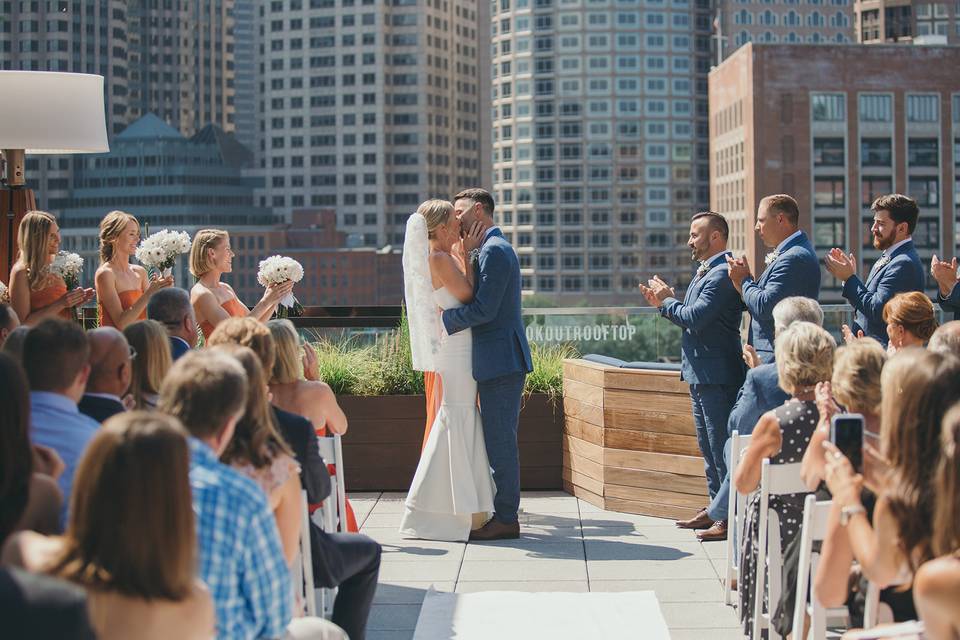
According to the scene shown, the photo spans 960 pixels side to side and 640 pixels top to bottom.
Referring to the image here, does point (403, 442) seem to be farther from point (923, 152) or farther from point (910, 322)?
Answer: point (923, 152)

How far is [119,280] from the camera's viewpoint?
21.5 ft

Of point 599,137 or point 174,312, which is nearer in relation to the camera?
point 174,312

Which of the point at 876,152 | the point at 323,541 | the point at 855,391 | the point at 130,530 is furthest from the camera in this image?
the point at 876,152

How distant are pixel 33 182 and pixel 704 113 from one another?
82008 millimetres

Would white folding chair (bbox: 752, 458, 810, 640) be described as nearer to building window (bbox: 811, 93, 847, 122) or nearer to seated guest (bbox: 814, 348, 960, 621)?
seated guest (bbox: 814, 348, 960, 621)

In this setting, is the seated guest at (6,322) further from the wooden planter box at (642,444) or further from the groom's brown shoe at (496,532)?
the wooden planter box at (642,444)

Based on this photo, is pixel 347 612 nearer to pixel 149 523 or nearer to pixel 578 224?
pixel 149 523

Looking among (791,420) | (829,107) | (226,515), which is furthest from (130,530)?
(829,107)

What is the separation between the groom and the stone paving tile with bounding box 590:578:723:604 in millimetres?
987

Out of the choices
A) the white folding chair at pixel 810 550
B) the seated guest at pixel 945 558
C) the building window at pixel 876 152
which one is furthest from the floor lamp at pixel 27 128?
the building window at pixel 876 152

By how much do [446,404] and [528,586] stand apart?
1301mm

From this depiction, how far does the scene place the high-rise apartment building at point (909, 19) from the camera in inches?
6024

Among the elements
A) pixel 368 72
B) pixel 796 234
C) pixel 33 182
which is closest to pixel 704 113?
pixel 368 72

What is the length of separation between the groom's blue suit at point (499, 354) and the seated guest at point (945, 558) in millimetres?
3854
